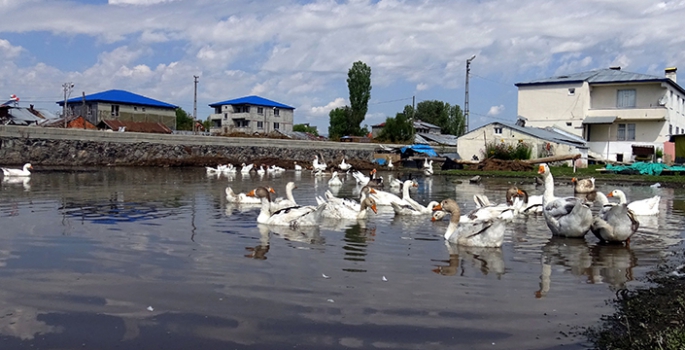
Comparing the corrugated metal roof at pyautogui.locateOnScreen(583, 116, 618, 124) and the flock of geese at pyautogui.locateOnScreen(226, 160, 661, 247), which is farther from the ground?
the corrugated metal roof at pyautogui.locateOnScreen(583, 116, 618, 124)

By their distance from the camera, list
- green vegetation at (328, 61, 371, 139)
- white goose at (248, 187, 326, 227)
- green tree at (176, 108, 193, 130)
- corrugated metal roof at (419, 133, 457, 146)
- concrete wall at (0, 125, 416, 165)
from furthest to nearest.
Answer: green tree at (176, 108, 193, 130), green vegetation at (328, 61, 371, 139), corrugated metal roof at (419, 133, 457, 146), concrete wall at (0, 125, 416, 165), white goose at (248, 187, 326, 227)

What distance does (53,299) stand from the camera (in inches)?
285

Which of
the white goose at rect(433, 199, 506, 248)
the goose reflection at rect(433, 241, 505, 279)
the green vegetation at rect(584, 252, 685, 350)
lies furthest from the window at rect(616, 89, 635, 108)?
the green vegetation at rect(584, 252, 685, 350)

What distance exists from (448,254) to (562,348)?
4833 millimetres

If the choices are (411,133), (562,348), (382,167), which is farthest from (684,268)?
(411,133)

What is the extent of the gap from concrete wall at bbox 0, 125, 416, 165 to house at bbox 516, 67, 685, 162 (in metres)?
16.8

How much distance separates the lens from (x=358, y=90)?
269 ft

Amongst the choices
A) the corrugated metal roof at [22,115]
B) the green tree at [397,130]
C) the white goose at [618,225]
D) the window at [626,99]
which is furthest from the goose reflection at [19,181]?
the green tree at [397,130]

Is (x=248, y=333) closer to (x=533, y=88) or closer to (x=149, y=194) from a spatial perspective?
(x=149, y=194)

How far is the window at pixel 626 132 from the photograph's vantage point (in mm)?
51844

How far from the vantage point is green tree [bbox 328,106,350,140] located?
285 ft

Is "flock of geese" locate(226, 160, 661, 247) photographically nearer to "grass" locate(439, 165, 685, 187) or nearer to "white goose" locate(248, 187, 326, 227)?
"white goose" locate(248, 187, 326, 227)

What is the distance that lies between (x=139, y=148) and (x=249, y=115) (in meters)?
39.4

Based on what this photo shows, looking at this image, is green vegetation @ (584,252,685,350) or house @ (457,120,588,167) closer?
green vegetation @ (584,252,685,350)
